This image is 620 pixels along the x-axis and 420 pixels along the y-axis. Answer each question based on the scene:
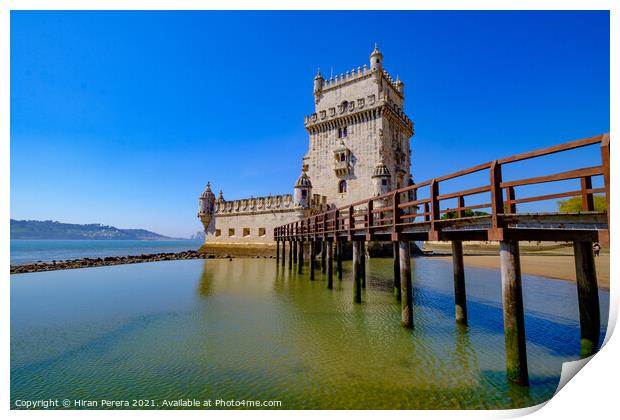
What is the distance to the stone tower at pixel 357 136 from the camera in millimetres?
35125

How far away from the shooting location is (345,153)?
120 ft

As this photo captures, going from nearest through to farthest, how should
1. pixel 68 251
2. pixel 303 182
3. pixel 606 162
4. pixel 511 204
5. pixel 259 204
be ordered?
1. pixel 606 162
2. pixel 511 204
3. pixel 303 182
4. pixel 259 204
5. pixel 68 251

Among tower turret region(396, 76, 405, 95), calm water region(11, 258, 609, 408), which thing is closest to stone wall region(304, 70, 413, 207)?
tower turret region(396, 76, 405, 95)

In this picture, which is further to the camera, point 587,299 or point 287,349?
point 287,349

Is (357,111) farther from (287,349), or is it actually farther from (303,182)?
(287,349)

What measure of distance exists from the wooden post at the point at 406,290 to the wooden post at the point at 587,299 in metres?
4.00

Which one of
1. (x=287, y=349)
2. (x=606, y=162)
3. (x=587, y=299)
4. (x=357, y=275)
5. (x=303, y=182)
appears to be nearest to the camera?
(x=606, y=162)

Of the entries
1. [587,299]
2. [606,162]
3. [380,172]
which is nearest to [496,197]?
[606,162]

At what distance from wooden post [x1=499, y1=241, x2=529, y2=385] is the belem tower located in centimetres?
2622

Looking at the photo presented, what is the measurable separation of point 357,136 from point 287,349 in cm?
3207

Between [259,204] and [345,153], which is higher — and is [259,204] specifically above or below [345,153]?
below

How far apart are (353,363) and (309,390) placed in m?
1.48

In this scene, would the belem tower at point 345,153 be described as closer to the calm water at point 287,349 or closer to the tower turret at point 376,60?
the tower turret at point 376,60
